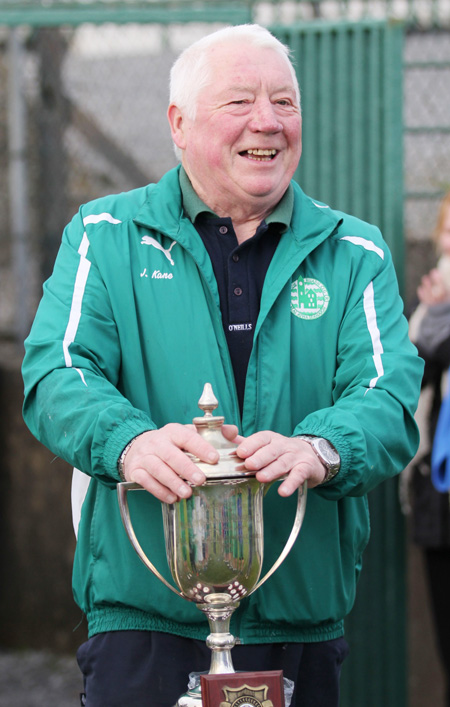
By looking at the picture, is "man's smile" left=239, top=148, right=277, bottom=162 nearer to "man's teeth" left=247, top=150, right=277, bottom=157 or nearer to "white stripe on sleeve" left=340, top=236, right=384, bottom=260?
"man's teeth" left=247, top=150, right=277, bottom=157

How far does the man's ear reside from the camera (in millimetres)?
2281

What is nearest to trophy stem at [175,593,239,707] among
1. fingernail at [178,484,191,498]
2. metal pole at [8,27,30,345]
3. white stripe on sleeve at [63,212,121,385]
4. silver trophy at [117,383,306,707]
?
silver trophy at [117,383,306,707]

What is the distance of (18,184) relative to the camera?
14.4 feet

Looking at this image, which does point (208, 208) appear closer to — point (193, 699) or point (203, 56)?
point (203, 56)

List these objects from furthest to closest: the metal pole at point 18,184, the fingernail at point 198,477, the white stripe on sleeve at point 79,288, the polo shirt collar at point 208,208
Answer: the metal pole at point 18,184
the polo shirt collar at point 208,208
the white stripe on sleeve at point 79,288
the fingernail at point 198,477

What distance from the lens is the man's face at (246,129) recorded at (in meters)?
2.11

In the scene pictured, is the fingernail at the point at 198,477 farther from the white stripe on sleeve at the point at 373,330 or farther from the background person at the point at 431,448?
the background person at the point at 431,448

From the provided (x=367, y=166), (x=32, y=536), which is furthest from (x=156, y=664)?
(x=32, y=536)

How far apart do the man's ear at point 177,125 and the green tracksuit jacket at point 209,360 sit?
19 cm

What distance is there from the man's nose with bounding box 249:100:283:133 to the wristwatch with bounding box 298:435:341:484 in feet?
2.24

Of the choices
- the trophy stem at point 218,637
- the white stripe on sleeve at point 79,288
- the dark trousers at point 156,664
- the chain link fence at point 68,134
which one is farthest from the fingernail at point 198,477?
the chain link fence at point 68,134

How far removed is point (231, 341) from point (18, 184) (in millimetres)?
2520

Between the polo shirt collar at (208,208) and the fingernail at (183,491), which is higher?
the polo shirt collar at (208,208)

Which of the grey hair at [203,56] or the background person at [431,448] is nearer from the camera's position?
the grey hair at [203,56]
